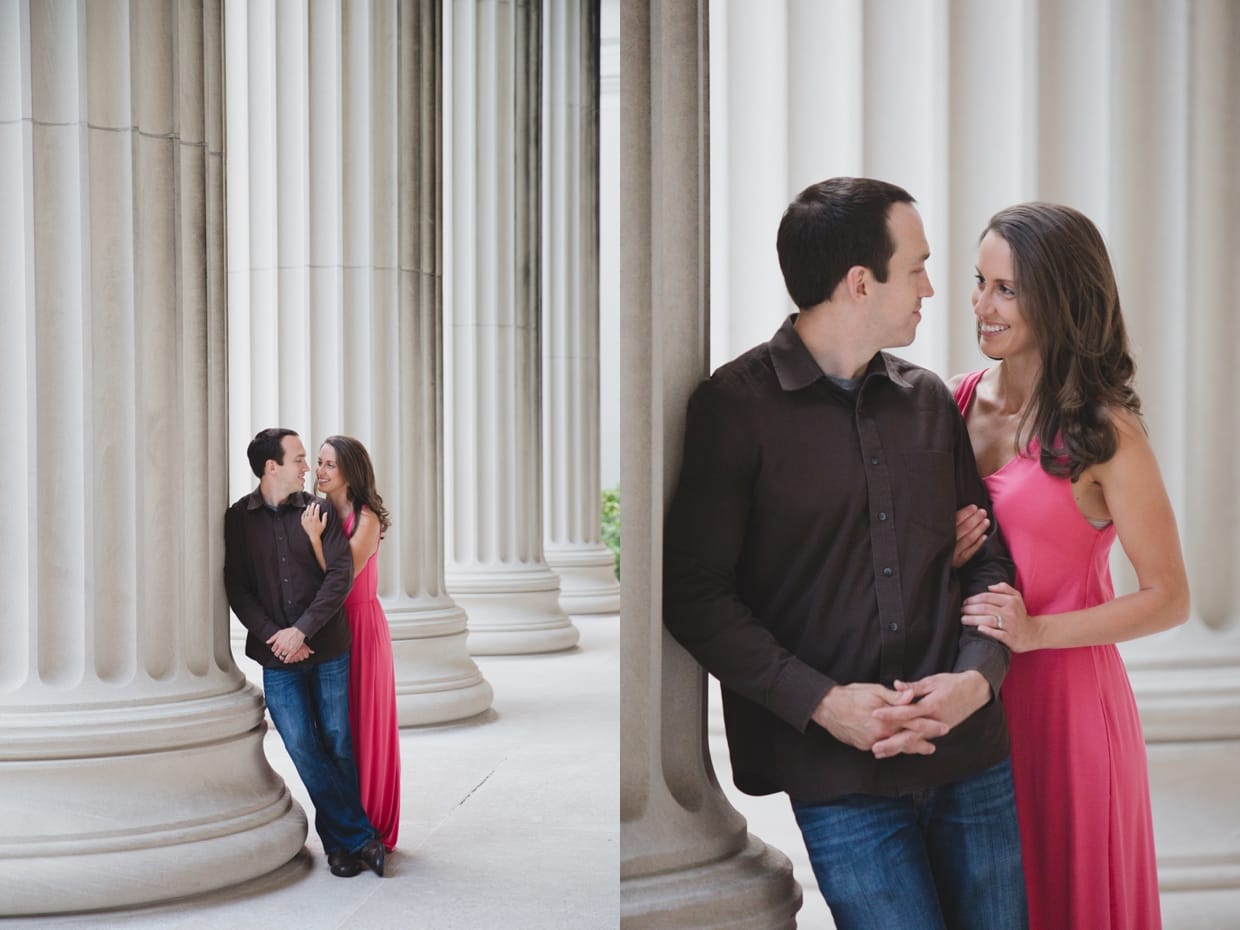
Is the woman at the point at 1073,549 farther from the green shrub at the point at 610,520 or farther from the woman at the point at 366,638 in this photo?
the green shrub at the point at 610,520

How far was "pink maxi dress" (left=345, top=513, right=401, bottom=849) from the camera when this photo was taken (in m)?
13.2

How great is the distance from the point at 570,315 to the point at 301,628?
25948mm

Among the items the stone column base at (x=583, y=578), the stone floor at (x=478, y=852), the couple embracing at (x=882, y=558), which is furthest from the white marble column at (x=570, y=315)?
Result: the couple embracing at (x=882, y=558)

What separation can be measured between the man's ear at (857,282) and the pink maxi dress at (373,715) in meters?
8.94

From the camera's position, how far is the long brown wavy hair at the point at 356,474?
13898 mm

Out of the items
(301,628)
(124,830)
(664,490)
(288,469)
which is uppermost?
(664,490)

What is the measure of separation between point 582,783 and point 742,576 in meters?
12.1

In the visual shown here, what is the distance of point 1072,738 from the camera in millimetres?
5945

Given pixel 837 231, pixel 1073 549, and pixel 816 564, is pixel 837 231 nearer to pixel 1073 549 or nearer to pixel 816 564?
pixel 816 564

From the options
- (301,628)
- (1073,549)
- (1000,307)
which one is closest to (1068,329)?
(1000,307)

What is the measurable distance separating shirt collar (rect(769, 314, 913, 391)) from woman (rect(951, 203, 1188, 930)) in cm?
82

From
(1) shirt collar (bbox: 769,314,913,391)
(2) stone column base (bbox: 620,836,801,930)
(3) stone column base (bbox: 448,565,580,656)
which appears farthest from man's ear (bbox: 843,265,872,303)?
(3) stone column base (bbox: 448,565,580,656)

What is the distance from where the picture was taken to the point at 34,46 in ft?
38.0

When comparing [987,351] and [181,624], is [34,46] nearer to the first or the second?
[181,624]
